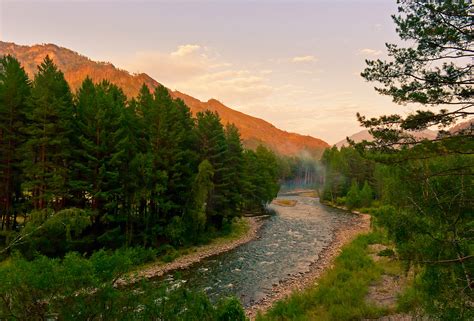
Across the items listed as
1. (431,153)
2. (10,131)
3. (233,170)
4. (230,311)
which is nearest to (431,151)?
(431,153)

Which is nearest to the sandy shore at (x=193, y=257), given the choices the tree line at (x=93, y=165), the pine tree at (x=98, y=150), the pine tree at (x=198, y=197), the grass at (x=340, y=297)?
the tree line at (x=93, y=165)

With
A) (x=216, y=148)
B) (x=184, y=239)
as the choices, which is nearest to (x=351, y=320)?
(x=184, y=239)

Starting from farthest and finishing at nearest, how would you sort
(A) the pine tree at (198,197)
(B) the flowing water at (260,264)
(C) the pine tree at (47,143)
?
1. (A) the pine tree at (198,197)
2. (C) the pine tree at (47,143)
3. (B) the flowing water at (260,264)

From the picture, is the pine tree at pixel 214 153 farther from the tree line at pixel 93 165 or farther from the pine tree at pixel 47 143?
the pine tree at pixel 47 143

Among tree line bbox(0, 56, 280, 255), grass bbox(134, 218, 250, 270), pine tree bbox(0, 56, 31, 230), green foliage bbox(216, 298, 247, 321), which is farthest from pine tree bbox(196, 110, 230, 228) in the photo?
green foliage bbox(216, 298, 247, 321)

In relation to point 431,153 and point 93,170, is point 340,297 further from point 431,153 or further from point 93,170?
point 93,170

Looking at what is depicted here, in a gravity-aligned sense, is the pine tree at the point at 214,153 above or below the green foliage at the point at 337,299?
above

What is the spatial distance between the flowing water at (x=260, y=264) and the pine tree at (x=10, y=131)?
14.2 meters

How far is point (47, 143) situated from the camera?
22.0 meters

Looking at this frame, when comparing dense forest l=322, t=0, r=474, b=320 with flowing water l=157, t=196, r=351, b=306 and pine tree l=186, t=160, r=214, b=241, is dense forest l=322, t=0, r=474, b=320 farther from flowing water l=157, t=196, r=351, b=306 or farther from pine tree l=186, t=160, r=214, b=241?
pine tree l=186, t=160, r=214, b=241

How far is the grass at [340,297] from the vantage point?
13.7 m

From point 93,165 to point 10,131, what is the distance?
659 cm

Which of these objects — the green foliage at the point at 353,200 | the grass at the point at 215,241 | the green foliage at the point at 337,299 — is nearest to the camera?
the green foliage at the point at 337,299

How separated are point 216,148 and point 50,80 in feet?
61.7
